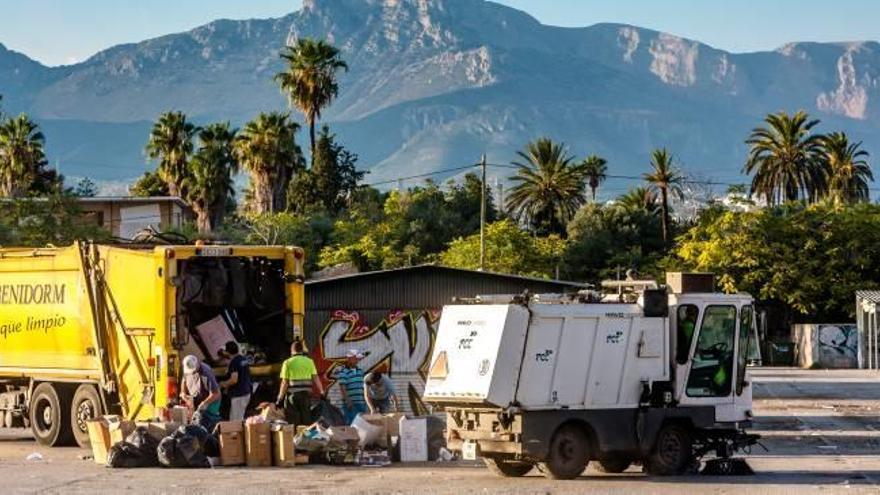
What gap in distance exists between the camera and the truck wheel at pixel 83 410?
25.4m

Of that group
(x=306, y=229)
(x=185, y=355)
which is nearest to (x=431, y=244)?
(x=306, y=229)

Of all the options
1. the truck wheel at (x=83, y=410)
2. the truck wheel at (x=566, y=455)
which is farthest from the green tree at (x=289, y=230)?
the truck wheel at (x=566, y=455)

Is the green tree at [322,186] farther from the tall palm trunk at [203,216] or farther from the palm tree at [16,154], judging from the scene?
the palm tree at [16,154]

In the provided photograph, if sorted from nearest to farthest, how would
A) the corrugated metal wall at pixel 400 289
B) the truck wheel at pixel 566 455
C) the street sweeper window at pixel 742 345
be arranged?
the truck wheel at pixel 566 455, the street sweeper window at pixel 742 345, the corrugated metal wall at pixel 400 289

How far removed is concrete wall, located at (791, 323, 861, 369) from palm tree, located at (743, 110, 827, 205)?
30479 mm

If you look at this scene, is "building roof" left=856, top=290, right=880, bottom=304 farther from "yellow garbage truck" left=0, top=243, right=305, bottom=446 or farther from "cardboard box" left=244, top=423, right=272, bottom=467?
"cardboard box" left=244, top=423, right=272, bottom=467

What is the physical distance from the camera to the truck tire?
25906 mm

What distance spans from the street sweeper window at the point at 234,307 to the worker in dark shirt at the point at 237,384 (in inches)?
27.9

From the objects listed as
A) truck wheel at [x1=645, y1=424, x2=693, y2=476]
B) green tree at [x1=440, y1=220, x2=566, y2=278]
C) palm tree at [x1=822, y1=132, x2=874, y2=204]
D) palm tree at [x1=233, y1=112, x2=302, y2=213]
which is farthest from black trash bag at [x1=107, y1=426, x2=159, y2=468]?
palm tree at [x1=822, y1=132, x2=874, y2=204]

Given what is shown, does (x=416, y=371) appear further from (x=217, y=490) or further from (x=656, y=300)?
(x=217, y=490)

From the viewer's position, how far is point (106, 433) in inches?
891

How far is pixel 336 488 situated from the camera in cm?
1994

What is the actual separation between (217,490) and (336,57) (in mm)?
88115

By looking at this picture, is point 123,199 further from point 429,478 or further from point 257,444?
point 429,478
